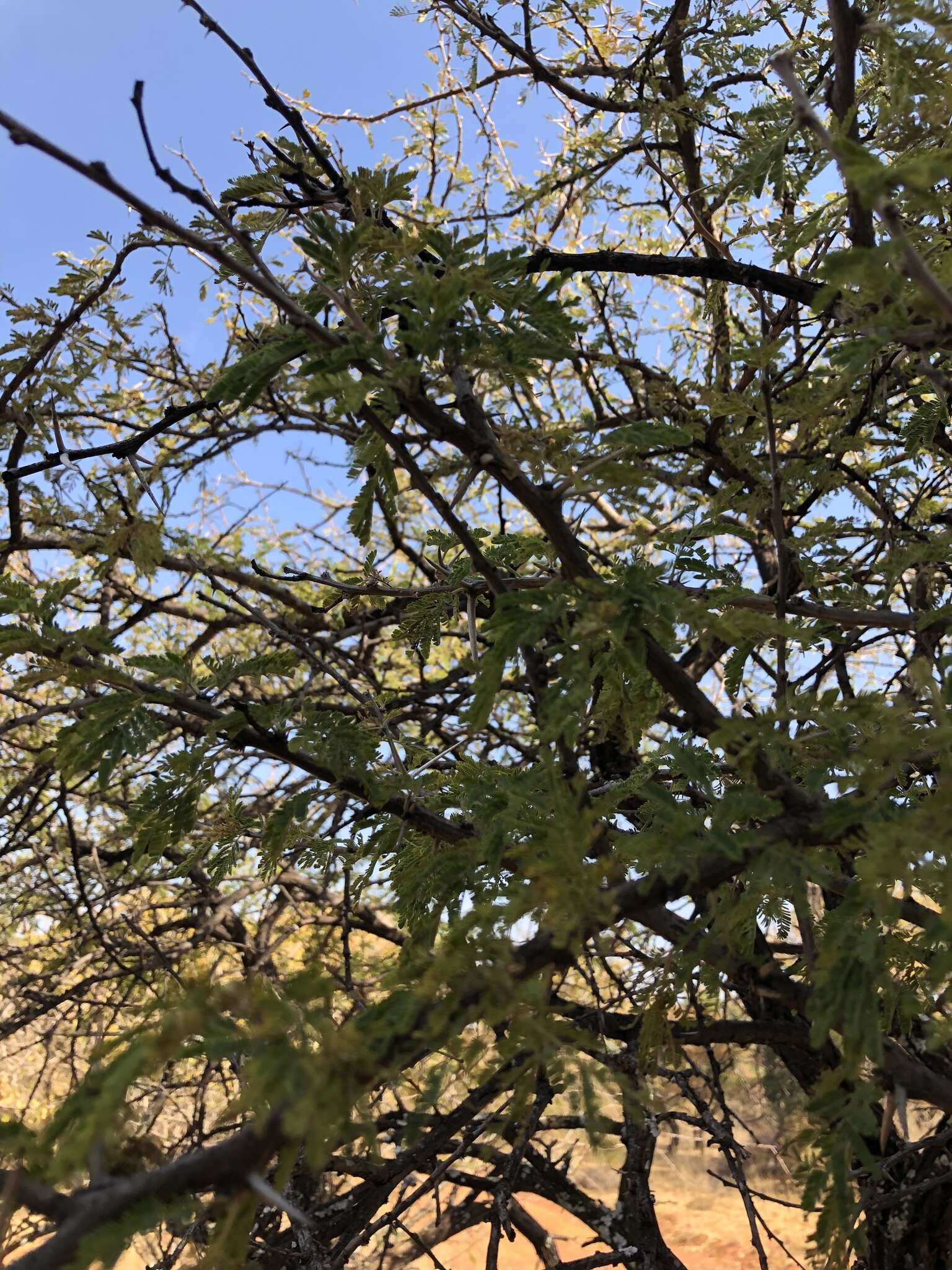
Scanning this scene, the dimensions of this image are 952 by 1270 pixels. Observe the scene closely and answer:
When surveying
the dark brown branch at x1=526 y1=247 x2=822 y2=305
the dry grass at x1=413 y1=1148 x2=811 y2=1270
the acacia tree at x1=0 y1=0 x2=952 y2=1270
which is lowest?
the dry grass at x1=413 y1=1148 x2=811 y2=1270

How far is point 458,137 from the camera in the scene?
557cm

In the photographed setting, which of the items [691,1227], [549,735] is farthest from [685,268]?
[691,1227]

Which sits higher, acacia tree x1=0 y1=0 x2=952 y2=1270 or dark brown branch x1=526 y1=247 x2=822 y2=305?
dark brown branch x1=526 y1=247 x2=822 y2=305

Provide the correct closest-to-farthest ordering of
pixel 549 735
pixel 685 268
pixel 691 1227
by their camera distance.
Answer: pixel 549 735, pixel 685 268, pixel 691 1227

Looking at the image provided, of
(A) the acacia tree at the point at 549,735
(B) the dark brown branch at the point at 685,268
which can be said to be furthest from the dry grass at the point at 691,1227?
(B) the dark brown branch at the point at 685,268

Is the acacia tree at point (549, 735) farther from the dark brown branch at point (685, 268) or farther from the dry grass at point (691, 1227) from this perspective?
the dry grass at point (691, 1227)

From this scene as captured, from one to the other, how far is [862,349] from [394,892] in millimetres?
1362

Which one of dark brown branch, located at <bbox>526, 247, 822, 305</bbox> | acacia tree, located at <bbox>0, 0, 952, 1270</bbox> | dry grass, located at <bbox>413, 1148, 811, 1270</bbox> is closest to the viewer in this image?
acacia tree, located at <bbox>0, 0, 952, 1270</bbox>

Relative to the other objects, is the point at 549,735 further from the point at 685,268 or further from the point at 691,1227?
the point at 691,1227

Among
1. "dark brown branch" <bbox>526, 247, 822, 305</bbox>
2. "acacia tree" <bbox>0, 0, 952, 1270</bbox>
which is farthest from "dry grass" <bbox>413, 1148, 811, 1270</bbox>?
"dark brown branch" <bbox>526, 247, 822, 305</bbox>

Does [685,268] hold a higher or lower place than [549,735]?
higher

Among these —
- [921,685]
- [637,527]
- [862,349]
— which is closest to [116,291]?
[637,527]

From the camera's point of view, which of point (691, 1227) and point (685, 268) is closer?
point (685, 268)

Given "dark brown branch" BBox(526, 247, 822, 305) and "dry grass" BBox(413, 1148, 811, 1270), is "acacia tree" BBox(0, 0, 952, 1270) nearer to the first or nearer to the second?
"dark brown branch" BBox(526, 247, 822, 305)
